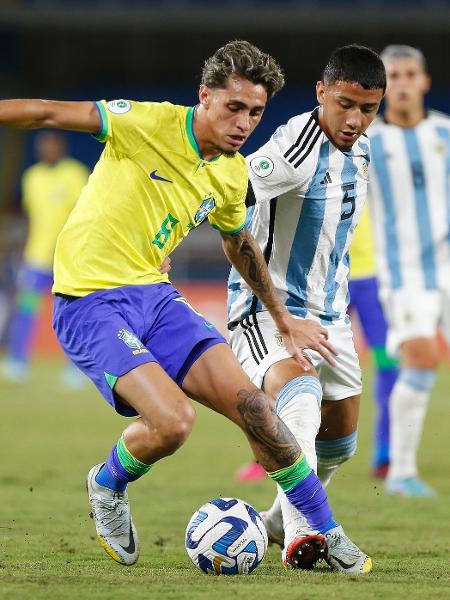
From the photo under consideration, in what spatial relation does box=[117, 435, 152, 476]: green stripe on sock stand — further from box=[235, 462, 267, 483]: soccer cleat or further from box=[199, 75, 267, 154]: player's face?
box=[235, 462, 267, 483]: soccer cleat

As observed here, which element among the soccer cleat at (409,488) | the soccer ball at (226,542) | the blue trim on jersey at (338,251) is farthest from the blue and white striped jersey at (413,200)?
the soccer ball at (226,542)

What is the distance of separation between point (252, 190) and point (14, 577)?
1.75m

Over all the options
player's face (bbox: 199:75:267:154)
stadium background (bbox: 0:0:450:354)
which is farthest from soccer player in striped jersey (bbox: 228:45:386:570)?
stadium background (bbox: 0:0:450:354)

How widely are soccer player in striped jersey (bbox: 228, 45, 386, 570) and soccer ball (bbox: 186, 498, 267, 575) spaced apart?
15.0 inches

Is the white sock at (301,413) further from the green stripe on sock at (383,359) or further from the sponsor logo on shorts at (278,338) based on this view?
the green stripe on sock at (383,359)

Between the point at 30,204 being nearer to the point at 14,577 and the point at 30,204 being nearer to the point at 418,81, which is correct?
the point at 418,81

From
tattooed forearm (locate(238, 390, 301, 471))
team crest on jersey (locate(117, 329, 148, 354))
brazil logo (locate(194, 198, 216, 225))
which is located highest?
brazil logo (locate(194, 198, 216, 225))

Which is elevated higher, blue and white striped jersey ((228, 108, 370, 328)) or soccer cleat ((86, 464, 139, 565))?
blue and white striped jersey ((228, 108, 370, 328))

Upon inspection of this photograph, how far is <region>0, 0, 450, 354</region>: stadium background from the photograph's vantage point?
18.6 m

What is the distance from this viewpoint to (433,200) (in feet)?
24.1

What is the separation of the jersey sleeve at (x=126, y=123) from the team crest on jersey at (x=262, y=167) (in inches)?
19.8

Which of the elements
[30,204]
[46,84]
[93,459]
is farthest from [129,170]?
[46,84]

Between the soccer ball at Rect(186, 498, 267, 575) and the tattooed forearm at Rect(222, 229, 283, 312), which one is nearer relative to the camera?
the soccer ball at Rect(186, 498, 267, 575)

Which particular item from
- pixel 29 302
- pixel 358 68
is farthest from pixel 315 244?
pixel 29 302
